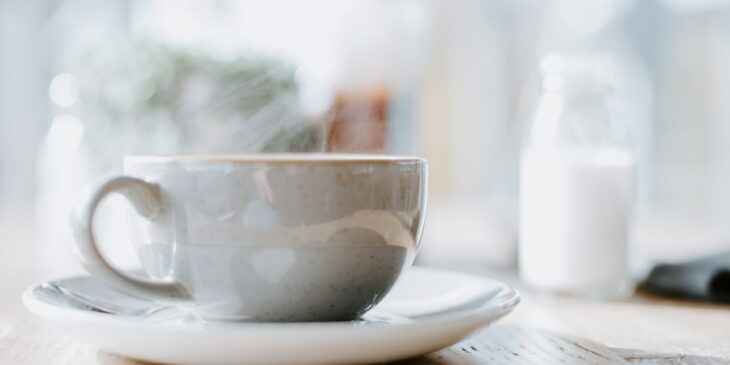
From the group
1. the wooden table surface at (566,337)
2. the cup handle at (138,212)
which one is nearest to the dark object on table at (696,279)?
the wooden table surface at (566,337)

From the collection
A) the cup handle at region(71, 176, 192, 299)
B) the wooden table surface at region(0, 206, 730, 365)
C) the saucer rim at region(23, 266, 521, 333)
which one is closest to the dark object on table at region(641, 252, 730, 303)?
the wooden table surface at region(0, 206, 730, 365)

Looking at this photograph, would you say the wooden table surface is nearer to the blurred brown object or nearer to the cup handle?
the cup handle

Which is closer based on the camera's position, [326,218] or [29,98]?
[326,218]

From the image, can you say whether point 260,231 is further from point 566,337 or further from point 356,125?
point 356,125

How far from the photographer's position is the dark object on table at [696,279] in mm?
767

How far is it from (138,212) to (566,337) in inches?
11.4

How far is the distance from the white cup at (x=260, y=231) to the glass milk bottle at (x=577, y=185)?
0.39 meters

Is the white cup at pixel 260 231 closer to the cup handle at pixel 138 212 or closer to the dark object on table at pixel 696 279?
the cup handle at pixel 138 212

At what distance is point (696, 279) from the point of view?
2.56 ft

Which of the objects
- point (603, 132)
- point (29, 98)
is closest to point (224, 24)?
point (603, 132)

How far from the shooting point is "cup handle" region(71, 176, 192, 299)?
453 mm

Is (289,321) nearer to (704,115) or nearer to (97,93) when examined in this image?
(97,93)

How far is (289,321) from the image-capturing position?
49 cm

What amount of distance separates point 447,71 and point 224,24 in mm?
2239
